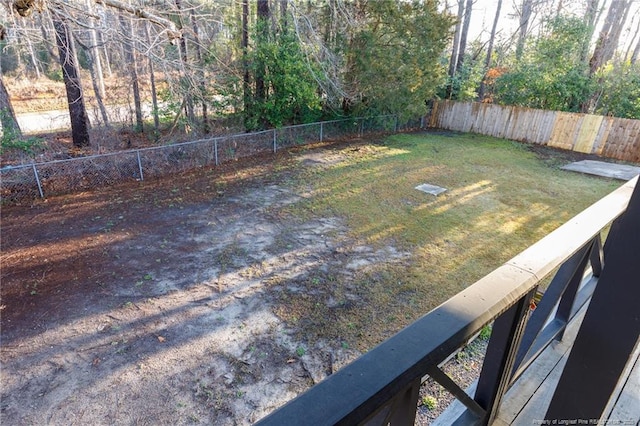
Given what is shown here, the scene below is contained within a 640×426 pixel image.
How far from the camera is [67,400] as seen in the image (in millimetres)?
3000

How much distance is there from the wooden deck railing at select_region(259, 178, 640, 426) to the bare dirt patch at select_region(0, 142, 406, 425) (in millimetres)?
2175

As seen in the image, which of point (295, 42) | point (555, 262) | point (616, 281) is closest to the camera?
point (616, 281)

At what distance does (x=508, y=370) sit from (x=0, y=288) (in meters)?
5.67

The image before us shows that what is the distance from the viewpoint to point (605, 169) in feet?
32.5

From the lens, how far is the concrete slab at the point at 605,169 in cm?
936

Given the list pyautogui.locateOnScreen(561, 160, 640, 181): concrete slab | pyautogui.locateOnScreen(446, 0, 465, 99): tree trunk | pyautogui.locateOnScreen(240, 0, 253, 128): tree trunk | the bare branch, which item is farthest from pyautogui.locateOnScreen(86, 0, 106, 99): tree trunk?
pyautogui.locateOnScreen(446, 0, 465, 99): tree trunk

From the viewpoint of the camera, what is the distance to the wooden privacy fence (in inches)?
435

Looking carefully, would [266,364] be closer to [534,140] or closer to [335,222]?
[335,222]

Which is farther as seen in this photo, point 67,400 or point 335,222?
point 335,222

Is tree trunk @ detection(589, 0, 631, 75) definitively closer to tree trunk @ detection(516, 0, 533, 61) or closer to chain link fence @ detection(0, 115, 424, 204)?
tree trunk @ detection(516, 0, 533, 61)

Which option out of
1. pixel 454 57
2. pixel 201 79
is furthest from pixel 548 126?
pixel 201 79

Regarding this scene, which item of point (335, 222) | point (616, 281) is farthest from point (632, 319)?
point (335, 222)

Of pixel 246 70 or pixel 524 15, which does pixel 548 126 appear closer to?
pixel 524 15

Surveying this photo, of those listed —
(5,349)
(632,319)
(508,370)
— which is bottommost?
(5,349)
